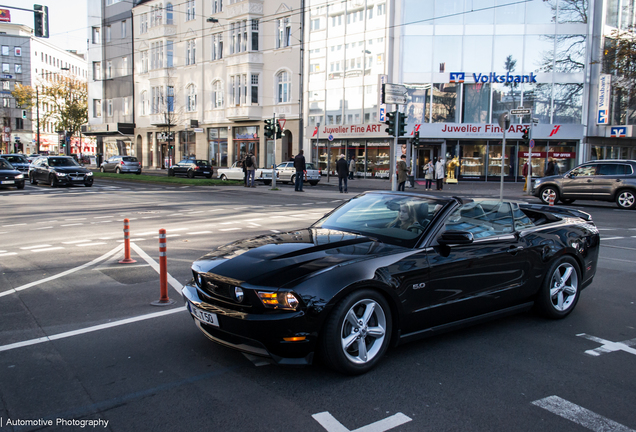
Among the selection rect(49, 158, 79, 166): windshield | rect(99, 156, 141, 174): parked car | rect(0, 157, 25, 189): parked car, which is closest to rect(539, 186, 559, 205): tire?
rect(49, 158, 79, 166): windshield

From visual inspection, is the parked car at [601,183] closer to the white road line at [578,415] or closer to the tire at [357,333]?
the white road line at [578,415]

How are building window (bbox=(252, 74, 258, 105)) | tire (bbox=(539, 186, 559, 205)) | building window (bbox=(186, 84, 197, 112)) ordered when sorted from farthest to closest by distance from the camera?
building window (bbox=(186, 84, 197, 112)) → building window (bbox=(252, 74, 258, 105)) → tire (bbox=(539, 186, 559, 205))

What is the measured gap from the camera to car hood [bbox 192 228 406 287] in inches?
155

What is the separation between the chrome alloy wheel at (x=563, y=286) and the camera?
5.66m

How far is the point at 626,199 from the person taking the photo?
1922 cm

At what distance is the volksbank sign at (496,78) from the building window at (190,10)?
2733 cm

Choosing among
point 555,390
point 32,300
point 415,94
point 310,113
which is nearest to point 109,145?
point 310,113

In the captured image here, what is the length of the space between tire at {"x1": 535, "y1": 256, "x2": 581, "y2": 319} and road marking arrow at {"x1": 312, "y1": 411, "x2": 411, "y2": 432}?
2.87 metres

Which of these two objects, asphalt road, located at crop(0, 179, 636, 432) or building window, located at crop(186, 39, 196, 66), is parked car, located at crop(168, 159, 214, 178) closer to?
building window, located at crop(186, 39, 196, 66)

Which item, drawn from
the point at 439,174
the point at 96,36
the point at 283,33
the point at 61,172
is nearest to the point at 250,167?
the point at 61,172

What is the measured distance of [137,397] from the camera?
11.9 feet

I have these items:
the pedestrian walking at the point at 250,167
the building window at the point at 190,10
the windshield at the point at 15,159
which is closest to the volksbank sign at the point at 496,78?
the pedestrian walking at the point at 250,167

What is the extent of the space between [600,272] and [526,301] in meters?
3.47

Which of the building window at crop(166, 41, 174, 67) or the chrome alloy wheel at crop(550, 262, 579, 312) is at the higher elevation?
the building window at crop(166, 41, 174, 67)
